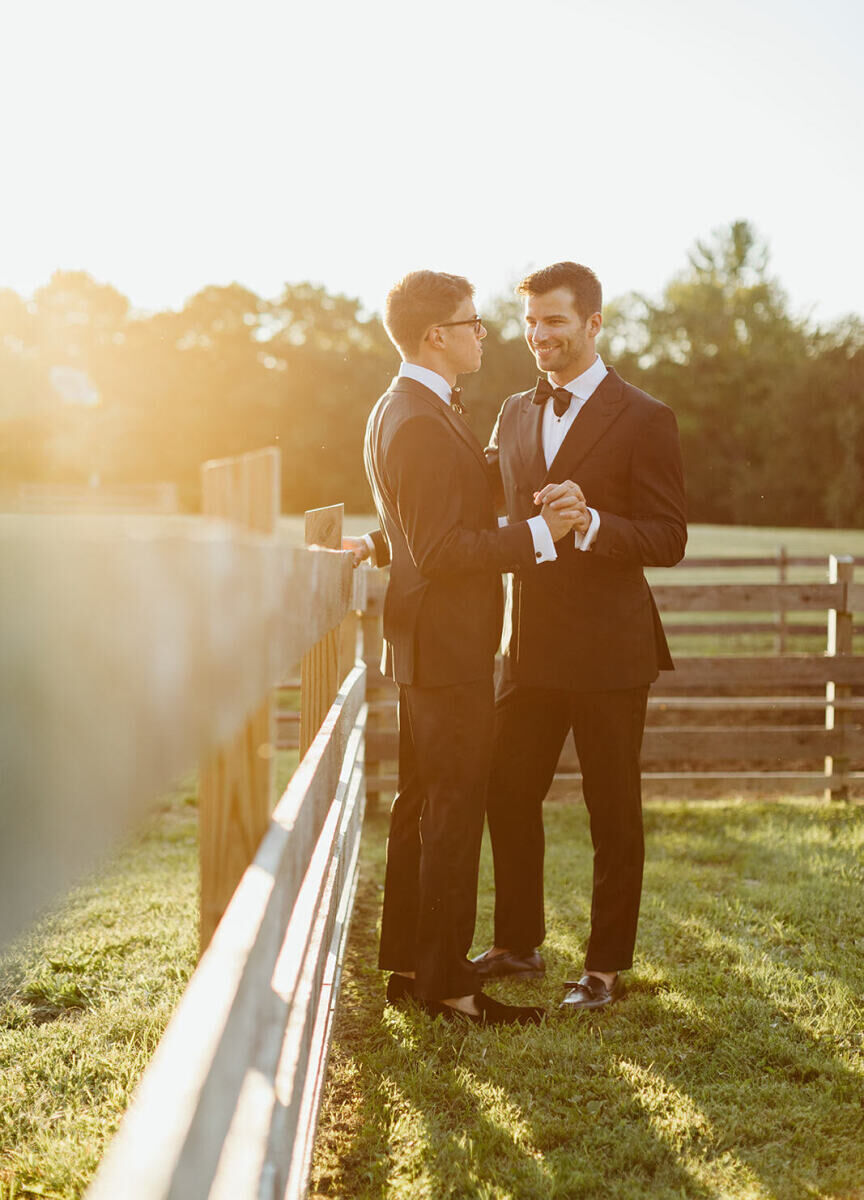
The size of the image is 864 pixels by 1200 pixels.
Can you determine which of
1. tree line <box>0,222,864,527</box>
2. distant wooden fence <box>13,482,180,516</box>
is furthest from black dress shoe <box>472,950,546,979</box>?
tree line <box>0,222,864,527</box>

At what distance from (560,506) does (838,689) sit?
16.1ft

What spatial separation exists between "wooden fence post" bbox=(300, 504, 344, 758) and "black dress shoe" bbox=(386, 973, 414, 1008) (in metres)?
1.06

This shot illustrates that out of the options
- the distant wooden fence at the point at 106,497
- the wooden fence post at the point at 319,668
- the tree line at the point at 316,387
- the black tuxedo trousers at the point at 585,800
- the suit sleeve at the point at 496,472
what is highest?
the tree line at the point at 316,387

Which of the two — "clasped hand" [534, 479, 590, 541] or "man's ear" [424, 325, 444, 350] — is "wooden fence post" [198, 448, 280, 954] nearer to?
"clasped hand" [534, 479, 590, 541]

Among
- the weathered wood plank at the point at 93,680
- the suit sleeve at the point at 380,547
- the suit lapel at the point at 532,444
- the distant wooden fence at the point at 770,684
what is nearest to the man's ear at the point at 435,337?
the suit lapel at the point at 532,444

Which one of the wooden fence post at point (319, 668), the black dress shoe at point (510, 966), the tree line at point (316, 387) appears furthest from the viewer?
the tree line at point (316, 387)

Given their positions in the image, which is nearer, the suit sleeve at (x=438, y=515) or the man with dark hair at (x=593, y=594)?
the suit sleeve at (x=438, y=515)

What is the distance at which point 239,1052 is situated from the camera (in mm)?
1182

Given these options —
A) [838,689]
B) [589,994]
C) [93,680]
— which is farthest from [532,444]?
[838,689]

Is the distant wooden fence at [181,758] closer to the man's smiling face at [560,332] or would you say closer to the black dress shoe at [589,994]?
the black dress shoe at [589,994]

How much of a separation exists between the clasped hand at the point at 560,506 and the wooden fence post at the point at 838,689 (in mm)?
4621

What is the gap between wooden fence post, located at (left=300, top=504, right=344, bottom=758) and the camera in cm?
286

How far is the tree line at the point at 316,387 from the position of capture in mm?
46594

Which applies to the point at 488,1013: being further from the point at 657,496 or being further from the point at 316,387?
the point at 316,387
